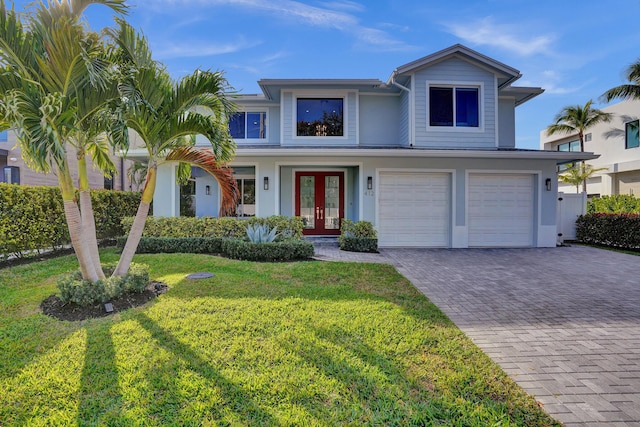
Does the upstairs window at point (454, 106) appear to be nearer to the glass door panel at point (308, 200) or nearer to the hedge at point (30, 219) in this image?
the glass door panel at point (308, 200)

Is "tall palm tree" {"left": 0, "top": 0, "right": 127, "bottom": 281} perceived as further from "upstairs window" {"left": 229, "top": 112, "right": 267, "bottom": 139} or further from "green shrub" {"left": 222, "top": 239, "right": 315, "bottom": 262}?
"upstairs window" {"left": 229, "top": 112, "right": 267, "bottom": 139}

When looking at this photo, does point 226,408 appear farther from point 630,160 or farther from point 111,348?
point 630,160

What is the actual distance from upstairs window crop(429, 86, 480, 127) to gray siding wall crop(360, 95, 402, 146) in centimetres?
150

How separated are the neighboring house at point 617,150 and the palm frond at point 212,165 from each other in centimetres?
2366

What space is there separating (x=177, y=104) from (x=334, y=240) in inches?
307

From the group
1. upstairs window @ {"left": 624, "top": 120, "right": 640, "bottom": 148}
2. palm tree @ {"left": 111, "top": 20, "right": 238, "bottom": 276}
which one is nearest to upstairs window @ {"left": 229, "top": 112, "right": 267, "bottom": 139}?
palm tree @ {"left": 111, "top": 20, "right": 238, "bottom": 276}

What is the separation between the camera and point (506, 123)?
42.0ft

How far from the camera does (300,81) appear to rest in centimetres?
1136

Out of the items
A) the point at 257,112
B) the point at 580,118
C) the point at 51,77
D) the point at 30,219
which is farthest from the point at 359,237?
the point at 580,118

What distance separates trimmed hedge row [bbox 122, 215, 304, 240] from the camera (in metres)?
9.38

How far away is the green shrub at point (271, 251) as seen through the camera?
7.99 metres

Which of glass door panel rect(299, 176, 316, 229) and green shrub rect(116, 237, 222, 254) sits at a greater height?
glass door panel rect(299, 176, 316, 229)

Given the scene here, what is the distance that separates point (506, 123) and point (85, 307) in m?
14.8

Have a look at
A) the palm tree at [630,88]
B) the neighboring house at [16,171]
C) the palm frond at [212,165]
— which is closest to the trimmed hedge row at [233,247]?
the palm frond at [212,165]
